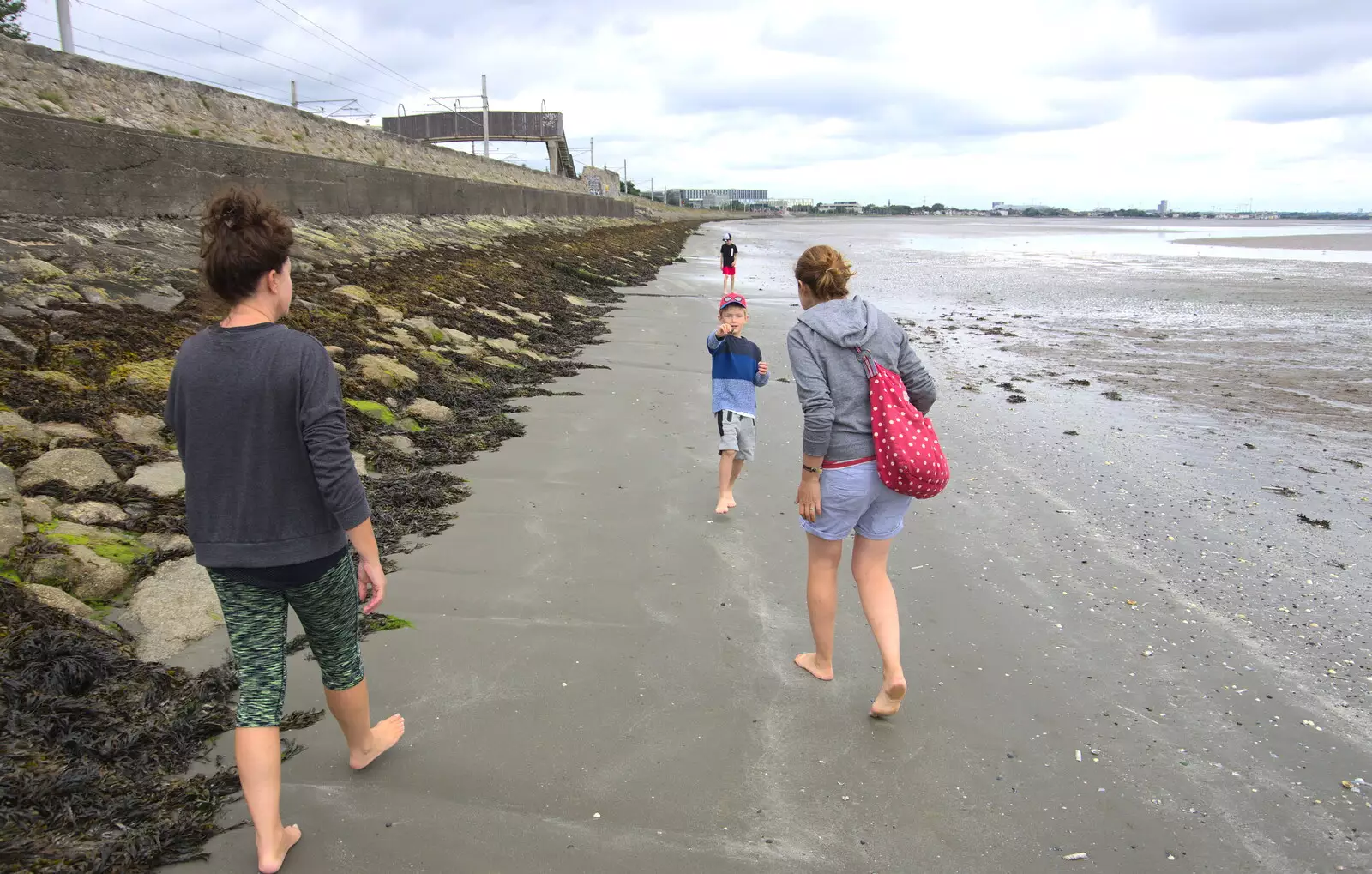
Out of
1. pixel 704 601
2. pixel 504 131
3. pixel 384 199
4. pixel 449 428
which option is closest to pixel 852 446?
pixel 704 601

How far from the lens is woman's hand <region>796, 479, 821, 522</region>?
2918 mm

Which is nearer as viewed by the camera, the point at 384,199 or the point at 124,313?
the point at 124,313

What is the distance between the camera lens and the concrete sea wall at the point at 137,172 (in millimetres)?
6605

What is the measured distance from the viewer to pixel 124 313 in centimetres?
577

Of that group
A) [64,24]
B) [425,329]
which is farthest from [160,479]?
[64,24]

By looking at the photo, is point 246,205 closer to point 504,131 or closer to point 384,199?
point 384,199

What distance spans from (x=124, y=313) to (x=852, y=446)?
5.55m

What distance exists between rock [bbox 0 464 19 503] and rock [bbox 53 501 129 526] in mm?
184

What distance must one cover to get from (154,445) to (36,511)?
1.08 m

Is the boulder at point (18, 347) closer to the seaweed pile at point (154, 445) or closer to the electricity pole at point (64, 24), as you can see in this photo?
the seaweed pile at point (154, 445)

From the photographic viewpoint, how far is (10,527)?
3.11m

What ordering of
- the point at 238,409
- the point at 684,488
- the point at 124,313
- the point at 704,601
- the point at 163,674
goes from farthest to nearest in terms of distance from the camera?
the point at 124,313 → the point at 684,488 → the point at 704,601 → the point at 163,674 → the point at 238,409

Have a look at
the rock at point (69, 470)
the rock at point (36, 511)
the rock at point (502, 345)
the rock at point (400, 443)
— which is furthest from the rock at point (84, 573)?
the rock at point (502, 345)

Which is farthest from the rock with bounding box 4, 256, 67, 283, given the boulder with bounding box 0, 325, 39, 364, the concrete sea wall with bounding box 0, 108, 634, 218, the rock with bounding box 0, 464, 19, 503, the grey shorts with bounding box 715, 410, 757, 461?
the grey shorts with bounding box 715, 410, 757, 461
